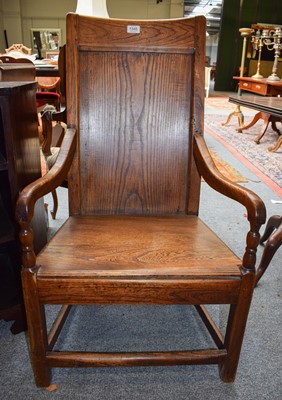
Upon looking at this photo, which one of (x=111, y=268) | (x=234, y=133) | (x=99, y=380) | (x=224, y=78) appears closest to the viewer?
(x=111, y=268)

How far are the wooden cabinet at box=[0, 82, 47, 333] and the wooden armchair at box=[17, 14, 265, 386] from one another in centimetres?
14

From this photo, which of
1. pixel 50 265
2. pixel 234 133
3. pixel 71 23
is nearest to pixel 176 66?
pixel 71 23

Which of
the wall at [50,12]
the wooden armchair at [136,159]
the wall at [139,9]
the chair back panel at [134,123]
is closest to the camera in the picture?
the wooden armchair at [136,159]

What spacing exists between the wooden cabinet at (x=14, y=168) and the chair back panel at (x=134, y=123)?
0.16m

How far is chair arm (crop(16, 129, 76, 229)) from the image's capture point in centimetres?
84

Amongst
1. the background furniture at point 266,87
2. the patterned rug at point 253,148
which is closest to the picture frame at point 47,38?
the patterned rug at point 253,148

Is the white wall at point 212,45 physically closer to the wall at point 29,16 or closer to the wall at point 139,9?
the wall at point 139,9

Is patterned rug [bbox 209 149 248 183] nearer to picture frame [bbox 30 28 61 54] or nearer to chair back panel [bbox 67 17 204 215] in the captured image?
chair back panel [bbox 67 17 204 215]

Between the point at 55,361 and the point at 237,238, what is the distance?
1.24 m

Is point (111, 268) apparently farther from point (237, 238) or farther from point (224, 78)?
point (224, 78)

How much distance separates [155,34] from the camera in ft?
4.11

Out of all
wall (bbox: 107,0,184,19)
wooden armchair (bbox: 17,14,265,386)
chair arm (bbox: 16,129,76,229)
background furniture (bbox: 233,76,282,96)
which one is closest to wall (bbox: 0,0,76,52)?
wall (bbox: 107,0,184,19)

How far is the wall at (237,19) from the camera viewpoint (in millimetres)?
10609

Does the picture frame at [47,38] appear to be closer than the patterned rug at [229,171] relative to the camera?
No
